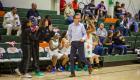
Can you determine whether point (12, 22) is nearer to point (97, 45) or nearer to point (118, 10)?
point (97, 45)

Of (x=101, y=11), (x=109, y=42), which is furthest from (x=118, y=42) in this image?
(x=101, y=11)

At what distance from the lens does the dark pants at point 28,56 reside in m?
10.7

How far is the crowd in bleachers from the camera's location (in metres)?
12.3

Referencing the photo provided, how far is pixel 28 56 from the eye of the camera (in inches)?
421

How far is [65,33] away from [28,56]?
277 centimetres

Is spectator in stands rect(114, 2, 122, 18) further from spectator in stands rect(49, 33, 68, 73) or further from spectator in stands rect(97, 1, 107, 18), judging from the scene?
spectator in stands rect(49, 33, 68, 73)

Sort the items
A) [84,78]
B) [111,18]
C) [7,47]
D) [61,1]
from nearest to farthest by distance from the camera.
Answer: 1. [84,78]
2. [7,47]
3. [61,1]
4. [111,18]

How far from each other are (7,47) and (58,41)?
1.81 meters

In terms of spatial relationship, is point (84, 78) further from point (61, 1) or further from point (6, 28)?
point (61, 1)

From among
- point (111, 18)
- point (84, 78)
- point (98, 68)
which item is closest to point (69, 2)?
point (111, 18)

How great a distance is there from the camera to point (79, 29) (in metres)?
10.9

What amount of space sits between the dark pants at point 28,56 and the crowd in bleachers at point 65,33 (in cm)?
30

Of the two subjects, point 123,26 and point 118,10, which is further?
point 118,10

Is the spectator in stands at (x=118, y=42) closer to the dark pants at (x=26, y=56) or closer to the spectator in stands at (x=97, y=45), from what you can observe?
the spectator in stands at (x=97, y=45)
